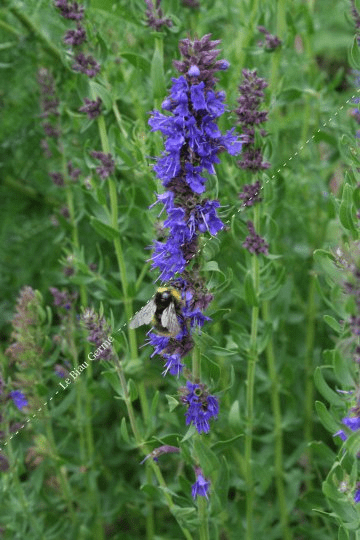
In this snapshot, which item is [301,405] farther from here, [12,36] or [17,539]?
[12,36]

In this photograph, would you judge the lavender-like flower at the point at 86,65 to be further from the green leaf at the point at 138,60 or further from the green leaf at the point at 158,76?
the green leaf at the point at 158,76

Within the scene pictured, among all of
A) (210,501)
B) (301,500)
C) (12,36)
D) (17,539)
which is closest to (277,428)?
(301,500)

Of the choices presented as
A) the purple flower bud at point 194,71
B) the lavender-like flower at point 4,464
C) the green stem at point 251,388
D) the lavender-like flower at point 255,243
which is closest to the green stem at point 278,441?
the green stem at point 251,388

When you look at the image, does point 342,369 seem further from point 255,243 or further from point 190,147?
point 255,243

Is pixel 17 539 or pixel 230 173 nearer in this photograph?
pixel 230 173

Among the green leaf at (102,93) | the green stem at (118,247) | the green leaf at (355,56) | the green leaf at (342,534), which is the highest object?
the green leaf at (102,93)

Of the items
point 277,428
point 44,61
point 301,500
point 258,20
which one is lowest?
point 301,500
